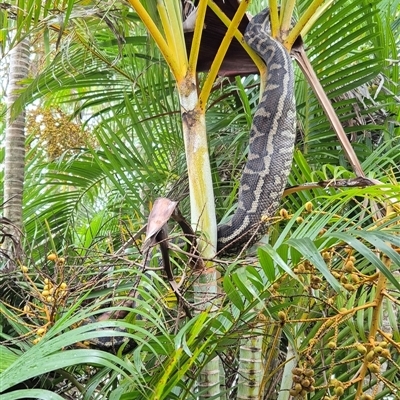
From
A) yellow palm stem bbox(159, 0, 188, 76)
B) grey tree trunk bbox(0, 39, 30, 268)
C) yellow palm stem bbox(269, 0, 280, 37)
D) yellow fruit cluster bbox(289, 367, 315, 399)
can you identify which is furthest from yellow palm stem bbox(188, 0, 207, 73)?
grey tree trunk bbox(0, 39, 30, 268)

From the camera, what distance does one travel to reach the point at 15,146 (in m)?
1.92

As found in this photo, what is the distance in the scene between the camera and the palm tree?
0.80 meters

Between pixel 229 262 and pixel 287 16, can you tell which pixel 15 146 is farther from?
pixel 229 262

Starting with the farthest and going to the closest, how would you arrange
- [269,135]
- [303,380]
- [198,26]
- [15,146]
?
[15,146] < [269,135] < [198,26] < [303,380]

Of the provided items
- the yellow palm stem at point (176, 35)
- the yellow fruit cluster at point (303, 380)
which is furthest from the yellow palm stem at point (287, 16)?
the yellow fruit cluster at point (303, 380)

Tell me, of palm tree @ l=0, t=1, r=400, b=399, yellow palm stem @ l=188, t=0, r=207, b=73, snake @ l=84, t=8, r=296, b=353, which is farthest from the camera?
snake @ l=84, t=8, r=296, b=353

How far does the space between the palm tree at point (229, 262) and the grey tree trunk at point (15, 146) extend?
0.30ft

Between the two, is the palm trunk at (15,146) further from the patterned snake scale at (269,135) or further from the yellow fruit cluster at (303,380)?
the yellow fruit cluster at (303,380)

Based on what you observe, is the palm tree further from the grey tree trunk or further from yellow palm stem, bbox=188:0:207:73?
yellow palm stem, bbox=188:0:207:73

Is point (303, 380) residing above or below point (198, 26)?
below

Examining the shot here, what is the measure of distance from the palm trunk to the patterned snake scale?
722 mm

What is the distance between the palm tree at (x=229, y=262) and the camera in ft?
2.64

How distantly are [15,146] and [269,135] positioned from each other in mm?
925

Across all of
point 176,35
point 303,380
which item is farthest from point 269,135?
point 303,380
